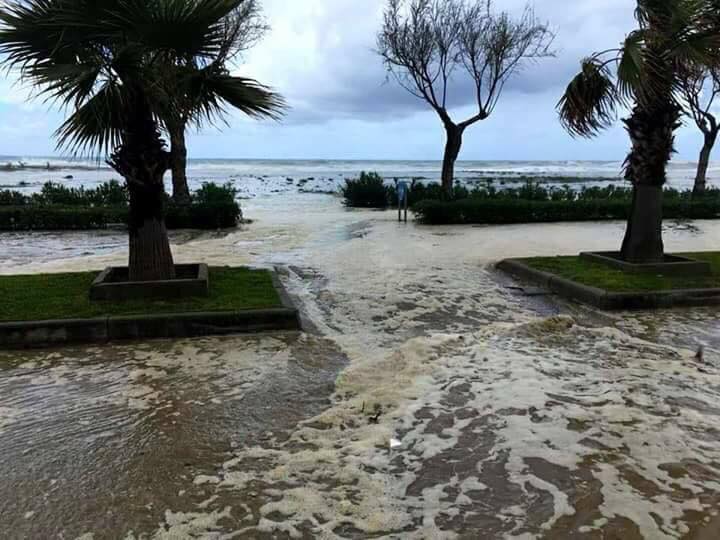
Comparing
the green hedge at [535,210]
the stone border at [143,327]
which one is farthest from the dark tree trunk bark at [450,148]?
the stone border at [143,327]

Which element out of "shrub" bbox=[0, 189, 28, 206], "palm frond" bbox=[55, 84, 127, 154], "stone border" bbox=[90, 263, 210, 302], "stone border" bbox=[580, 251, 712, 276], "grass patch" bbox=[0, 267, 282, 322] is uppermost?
"palm frond" bbox=[55, 84, 127, 154]

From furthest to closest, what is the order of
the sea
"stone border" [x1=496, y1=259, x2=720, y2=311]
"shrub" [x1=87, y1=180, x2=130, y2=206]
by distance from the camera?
1. the sea
2. "shrub" [x1=87, y1=180, x2=130, y2=206]
3. "stone border" [x1=496, y1=259, x2=720, y2=311]

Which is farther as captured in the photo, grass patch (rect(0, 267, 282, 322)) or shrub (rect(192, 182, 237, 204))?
shrub (rect(192, 182, 237, 204))

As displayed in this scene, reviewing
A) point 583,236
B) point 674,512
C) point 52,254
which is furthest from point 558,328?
point 52,254

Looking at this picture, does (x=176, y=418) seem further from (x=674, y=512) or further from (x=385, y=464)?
(x=674, y=512)

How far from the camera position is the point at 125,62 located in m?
5.83

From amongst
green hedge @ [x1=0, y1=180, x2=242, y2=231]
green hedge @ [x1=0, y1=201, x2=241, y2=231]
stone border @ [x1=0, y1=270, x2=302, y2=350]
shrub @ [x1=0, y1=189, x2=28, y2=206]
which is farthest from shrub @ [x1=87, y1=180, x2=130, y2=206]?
stone border @ [x1=0, y1=270, x2=302, y2=350]

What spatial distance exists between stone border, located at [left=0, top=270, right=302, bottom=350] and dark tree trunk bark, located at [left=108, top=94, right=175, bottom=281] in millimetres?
1206

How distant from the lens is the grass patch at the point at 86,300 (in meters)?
5.91

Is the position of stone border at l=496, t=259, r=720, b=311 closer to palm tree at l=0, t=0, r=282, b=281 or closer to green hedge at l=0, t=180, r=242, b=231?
palm tree at l=0, t=0, r=282, b=281

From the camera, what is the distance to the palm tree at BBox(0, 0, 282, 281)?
220 inches

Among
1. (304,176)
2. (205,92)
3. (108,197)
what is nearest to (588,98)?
(205,92)

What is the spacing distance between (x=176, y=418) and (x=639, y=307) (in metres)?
5.30

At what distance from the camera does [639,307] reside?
686 cm
